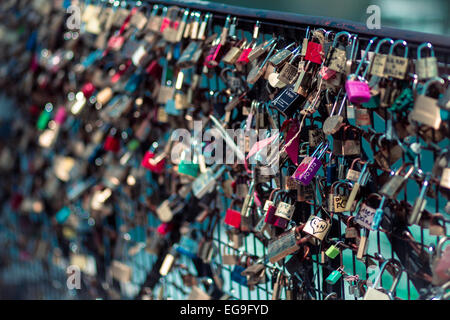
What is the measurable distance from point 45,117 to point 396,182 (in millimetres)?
1784

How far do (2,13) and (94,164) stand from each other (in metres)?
1.25

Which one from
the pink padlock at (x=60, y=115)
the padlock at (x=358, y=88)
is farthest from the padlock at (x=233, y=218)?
the pink padlock at (x=60, y=115)

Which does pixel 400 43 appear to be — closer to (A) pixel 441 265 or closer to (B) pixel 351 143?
(B) pixel 351 143

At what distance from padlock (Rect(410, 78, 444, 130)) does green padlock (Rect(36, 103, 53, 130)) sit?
177 centimetres

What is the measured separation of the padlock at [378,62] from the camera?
87cm

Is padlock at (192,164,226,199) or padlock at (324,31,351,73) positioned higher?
padlock at (324,31,351,73)

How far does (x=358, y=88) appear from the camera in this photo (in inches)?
35.2

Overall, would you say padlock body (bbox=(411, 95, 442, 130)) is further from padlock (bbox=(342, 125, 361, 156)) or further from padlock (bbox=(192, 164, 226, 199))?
padlock (bbox=(192, 164, 226, 199))

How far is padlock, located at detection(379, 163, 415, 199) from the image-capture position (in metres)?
0.89

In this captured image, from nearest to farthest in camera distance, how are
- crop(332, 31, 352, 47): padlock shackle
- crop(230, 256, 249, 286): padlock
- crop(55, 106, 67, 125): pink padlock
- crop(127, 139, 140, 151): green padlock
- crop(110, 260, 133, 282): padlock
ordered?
crop(332, 31, 352, 47): padlock shackle
crop(230, 256, 249, 286): padlock
crop(127, 139, 140, 151): green padlock
crop(110, 260, 133, 282): padlock
crop(55, 106, 67, 125): pink padlock

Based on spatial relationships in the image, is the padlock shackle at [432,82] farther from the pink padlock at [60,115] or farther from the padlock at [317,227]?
the pink padlock at [60,115]

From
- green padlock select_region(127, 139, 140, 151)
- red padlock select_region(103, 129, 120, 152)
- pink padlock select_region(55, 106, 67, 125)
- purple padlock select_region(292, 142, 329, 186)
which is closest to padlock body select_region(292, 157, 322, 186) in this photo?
purple padlock select_region(292, 142, 329, 186)

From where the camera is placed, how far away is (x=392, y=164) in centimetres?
94

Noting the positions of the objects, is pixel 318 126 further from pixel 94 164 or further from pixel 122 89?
pixel 94 164
